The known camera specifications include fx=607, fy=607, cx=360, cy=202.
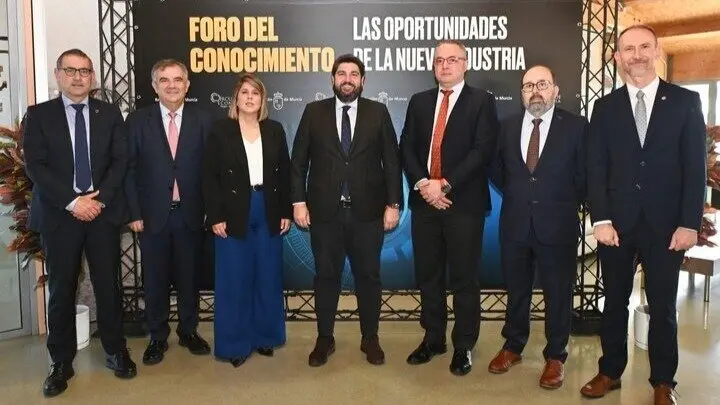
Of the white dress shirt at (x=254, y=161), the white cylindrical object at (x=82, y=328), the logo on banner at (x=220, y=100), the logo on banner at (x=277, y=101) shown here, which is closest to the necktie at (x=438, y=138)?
the white dress shirt at (x=254, y=161)

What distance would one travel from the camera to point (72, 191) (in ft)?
10.1

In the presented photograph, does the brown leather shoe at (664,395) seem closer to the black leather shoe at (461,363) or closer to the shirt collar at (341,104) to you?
the black leather shoe at (461,363)

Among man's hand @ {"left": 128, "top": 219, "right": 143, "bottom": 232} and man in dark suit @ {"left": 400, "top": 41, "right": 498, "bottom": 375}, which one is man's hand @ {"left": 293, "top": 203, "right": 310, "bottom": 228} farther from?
man's hand @ {"left": 128, "top": 219, "right": 143, "bottom": 232}

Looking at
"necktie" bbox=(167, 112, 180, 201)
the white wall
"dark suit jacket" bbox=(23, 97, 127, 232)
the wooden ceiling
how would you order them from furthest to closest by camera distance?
the wooden ceiling → the white wall → "necktie" bbox=(167, 112, 180, 201) → "dark suit jacket" bbox=(23, 97, 127, 232)

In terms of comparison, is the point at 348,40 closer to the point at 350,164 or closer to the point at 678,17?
the point at 350,164

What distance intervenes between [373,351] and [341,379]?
310mm

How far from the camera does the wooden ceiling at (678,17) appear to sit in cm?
813

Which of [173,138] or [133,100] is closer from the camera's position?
[173,138]

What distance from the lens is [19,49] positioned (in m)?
4.00

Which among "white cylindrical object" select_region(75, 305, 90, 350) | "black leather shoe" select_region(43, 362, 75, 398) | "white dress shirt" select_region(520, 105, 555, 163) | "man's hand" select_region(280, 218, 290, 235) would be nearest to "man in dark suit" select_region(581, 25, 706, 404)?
"white dress shirt" select_region(520, 105, 555, 163)

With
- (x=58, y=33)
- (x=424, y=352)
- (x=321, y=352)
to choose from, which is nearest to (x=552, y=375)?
(x=424, y=352)

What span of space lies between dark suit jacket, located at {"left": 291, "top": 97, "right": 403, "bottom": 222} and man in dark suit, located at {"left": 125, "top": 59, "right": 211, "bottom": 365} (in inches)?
24.4

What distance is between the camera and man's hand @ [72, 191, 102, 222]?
308cm

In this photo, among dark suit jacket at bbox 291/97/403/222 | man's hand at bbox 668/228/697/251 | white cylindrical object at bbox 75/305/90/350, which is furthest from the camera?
white cylindrical object at bbox 75/305/90/350
